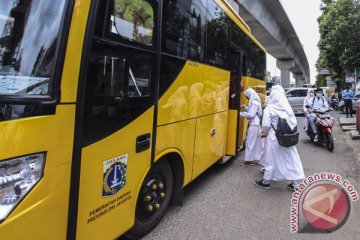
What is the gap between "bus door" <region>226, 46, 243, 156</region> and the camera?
7086 mm

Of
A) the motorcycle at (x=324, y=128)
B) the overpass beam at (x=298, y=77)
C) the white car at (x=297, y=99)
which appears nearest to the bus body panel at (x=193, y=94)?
the motorcycle at (x=324, y=128)

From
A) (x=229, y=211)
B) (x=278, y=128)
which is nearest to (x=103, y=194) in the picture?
(x=229, y=211)

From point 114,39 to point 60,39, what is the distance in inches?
23.5

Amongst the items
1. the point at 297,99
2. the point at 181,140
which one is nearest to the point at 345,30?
the point at 297,99

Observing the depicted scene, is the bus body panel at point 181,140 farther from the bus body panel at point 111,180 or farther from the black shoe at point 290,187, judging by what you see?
the black shoe at point 290,187

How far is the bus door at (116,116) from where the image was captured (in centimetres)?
266

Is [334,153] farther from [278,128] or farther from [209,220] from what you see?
[209,220]

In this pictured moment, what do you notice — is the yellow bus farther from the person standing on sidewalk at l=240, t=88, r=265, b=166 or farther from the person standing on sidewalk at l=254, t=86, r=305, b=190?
the person standing on sidewalk at l=240, t=88, r=265, b=166

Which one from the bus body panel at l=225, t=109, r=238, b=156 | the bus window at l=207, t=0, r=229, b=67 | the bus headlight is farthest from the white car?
the bus headlight

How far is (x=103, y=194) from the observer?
2.89 m

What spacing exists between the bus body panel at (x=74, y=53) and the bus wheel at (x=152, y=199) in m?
1.60

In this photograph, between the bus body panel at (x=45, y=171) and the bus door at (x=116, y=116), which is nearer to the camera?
the bus body panel at (x=45, y=171)

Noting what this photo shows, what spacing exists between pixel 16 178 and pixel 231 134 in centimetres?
534

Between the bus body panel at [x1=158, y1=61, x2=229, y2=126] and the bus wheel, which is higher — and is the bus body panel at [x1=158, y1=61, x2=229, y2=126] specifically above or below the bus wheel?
above
